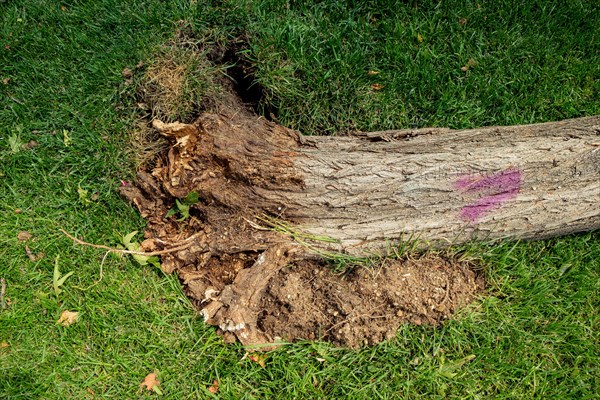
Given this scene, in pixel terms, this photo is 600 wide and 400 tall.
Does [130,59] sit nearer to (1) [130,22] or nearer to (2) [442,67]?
(1) [130,22]

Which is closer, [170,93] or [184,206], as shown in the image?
[184,206]

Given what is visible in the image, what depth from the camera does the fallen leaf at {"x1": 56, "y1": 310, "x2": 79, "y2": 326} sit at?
2617mm

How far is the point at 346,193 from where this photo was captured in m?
2.51

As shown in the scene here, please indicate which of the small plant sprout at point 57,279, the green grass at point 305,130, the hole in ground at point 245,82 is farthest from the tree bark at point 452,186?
the small plant sprout at point 57,279

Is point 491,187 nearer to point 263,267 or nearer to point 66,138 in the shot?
point 263,267

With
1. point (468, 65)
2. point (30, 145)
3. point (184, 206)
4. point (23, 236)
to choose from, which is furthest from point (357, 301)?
point (30, 145)

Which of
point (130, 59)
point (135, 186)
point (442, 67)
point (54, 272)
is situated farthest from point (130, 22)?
point (442, 67)

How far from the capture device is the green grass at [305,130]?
2.54 metres

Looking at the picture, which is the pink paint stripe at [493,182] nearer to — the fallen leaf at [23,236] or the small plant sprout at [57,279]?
the small plant sprout at [57,279]

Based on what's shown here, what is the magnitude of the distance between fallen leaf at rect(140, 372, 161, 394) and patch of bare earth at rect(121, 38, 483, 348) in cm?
41

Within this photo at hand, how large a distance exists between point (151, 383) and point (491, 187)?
2.04 meters

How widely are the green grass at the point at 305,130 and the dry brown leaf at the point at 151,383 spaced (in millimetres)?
36

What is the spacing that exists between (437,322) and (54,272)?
2.14m

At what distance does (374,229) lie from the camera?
257 cm
